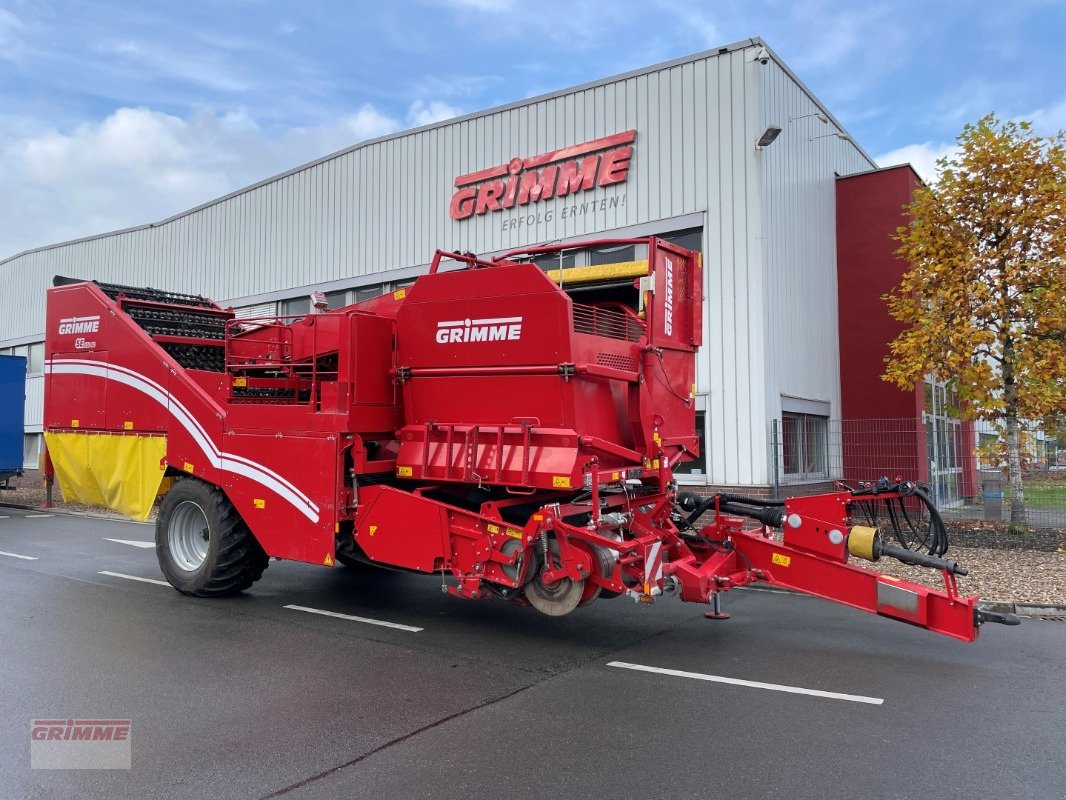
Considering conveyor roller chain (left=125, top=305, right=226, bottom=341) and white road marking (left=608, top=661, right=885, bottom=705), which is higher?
conveyor roller chain (left=125, top=305, right=226, bottom=341)

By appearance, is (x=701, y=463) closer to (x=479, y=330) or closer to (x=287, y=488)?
(x=479, y=330)

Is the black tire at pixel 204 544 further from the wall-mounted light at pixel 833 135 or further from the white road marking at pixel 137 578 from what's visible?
the wall-mounted light at pixel 833 135

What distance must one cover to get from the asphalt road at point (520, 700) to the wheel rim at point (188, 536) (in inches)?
17.9

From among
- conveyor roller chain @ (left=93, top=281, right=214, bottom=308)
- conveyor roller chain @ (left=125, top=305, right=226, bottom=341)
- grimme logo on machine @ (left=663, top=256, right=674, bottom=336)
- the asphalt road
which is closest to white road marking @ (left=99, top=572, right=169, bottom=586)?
the asphalt road

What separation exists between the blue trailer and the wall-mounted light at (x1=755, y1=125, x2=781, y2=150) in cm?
1721

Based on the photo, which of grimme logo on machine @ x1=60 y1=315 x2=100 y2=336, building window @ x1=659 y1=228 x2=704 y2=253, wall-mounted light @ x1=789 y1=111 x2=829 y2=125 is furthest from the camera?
wall-mounted light @ x1=789 y1=111 x2=829 y2=125

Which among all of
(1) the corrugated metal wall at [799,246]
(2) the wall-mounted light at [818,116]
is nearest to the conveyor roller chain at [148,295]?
(1) the corrugated metal wall at [799,246]

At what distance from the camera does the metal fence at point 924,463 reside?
12.6 meters

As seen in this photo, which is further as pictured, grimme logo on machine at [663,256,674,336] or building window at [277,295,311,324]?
building window at [277,295,311,324]

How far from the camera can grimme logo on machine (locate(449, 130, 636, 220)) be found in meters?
14.2

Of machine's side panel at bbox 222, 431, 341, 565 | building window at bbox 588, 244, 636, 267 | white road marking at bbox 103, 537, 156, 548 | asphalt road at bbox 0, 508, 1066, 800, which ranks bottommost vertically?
asphalt road at bbox 0, 508, 1066, 800

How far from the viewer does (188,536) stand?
8312 mm

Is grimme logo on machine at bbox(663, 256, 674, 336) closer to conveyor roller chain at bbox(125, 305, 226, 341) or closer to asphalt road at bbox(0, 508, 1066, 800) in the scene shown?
asphalt road at bbox(0, 508, 1066, 800)

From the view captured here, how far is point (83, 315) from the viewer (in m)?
9.01
